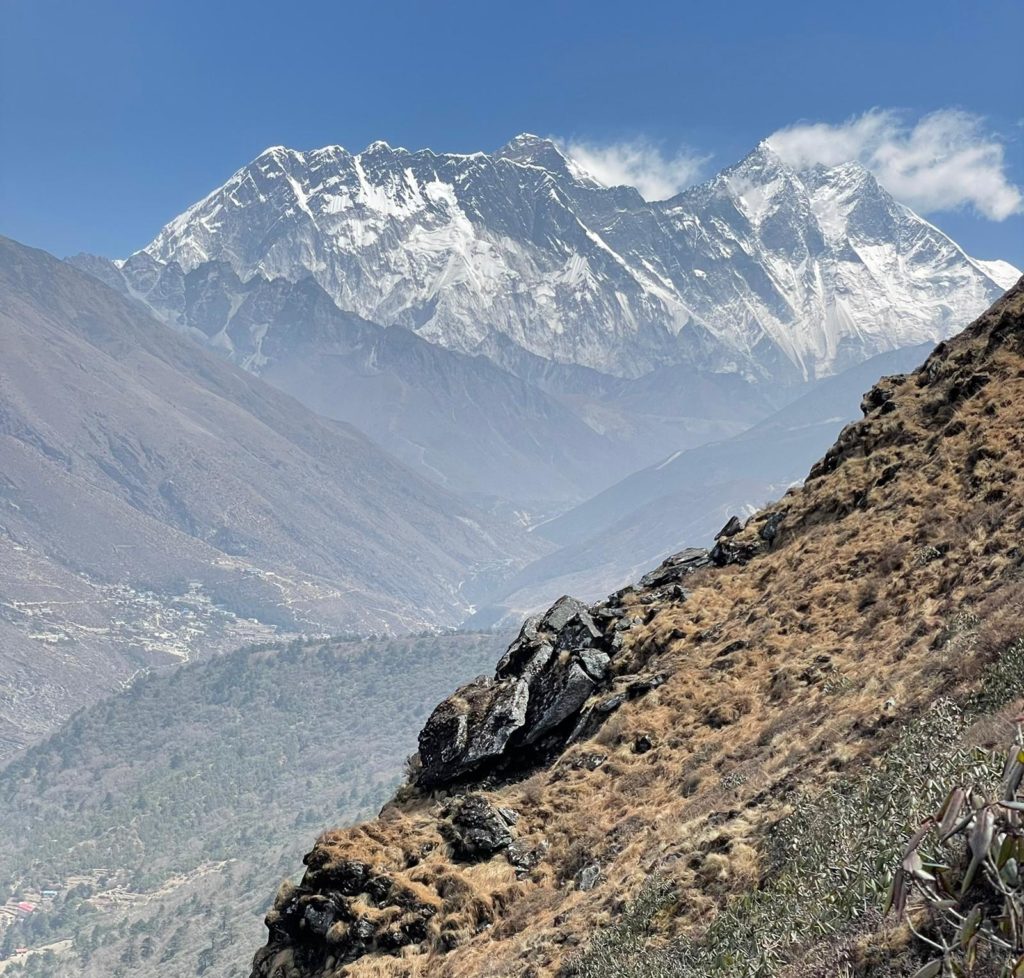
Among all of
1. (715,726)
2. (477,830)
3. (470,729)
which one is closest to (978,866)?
(715,726)

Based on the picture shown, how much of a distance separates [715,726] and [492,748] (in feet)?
25.2

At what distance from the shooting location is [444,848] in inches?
945

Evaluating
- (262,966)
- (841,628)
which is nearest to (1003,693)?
(841,628)

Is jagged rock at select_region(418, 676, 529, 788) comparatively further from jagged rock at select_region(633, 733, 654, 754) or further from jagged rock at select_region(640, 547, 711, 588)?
jagged rock at select_region(640, 547, 711, 588)

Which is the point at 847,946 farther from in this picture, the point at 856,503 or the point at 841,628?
the point at 856,503

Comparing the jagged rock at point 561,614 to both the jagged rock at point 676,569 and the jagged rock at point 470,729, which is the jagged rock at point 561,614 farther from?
the jagged rock at point 470,729

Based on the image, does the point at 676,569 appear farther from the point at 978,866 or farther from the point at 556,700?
the point at 978,866

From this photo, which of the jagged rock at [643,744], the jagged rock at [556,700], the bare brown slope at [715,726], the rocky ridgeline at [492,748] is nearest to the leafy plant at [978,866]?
the bare brown slope at [715,726]

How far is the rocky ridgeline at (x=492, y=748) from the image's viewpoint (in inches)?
872

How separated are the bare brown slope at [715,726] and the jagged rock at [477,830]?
0.07 metres

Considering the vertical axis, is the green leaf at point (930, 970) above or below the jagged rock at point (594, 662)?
below

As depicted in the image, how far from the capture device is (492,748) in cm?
2870

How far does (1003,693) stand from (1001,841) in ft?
28.8

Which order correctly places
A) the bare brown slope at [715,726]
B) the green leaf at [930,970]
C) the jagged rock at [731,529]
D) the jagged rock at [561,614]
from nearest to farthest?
the green leaf at [930,970], the bare brown slope at [715,726], the jagged rock at [561,614], the jagged rock at [731,529]
